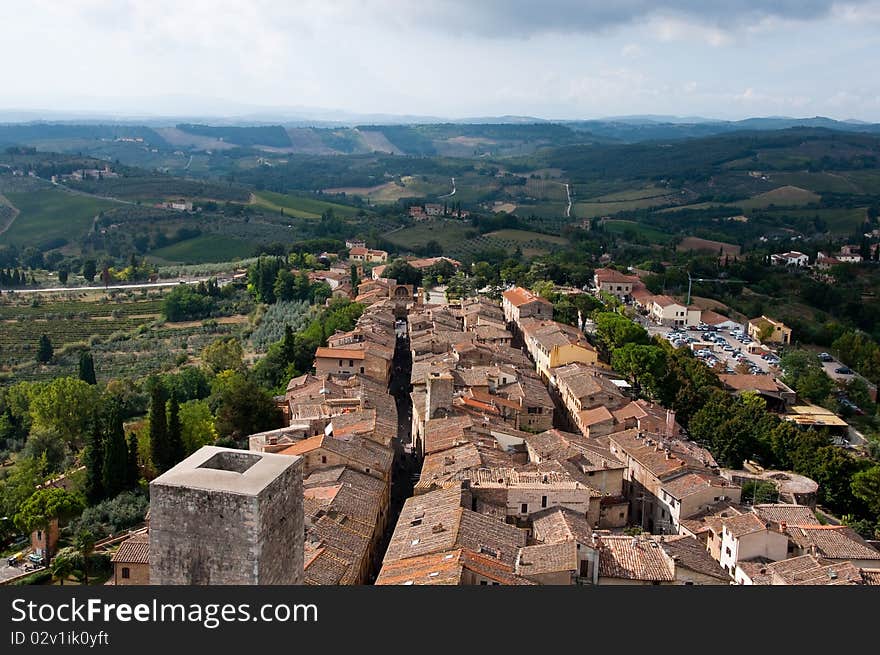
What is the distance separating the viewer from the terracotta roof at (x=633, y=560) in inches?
953

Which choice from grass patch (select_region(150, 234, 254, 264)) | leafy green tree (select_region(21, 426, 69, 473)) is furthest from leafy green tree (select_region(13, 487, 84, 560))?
grass patch (select_region(150, 234, 254, 264))

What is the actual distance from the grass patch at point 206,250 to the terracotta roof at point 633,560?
91708mm

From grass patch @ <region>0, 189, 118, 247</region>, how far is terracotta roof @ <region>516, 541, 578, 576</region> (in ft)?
384

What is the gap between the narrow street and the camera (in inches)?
1264

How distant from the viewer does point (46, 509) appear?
94.4ft

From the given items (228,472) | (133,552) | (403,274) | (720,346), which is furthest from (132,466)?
(720,346)

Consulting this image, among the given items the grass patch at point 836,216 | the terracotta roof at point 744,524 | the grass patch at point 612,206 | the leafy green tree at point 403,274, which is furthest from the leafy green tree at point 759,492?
the grass patch at point 612,206

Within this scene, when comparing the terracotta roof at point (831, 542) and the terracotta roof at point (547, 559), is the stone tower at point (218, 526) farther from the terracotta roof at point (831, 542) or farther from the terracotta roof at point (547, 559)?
the terracotta roof at point (831, 542)

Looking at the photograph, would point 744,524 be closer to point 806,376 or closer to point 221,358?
point 806,376

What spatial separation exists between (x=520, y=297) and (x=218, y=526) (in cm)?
5092

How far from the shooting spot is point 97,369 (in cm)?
5875

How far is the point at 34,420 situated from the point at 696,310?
5007 centimetres

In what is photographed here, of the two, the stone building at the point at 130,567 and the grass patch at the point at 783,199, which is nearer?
the stone building at the point at 130,567

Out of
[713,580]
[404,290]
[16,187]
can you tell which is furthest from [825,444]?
[16,187]
